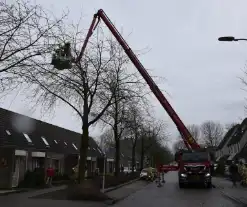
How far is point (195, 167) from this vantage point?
28.3m

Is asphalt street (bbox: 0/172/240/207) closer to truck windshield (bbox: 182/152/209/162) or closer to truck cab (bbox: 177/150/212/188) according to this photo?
truck cab (bbox: 177/150/212/188)

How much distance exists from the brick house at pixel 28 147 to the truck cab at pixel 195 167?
11878mm

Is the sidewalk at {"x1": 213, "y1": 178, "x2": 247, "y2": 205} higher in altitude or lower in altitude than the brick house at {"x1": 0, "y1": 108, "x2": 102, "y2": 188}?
lower

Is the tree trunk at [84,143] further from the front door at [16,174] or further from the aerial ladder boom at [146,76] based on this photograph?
the front door at [16,174]

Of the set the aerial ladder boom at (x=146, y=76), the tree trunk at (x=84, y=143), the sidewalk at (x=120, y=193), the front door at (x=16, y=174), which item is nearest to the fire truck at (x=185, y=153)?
the aerial ladder boom at (x=146, y=76)

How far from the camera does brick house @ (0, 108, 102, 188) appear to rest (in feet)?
91.7

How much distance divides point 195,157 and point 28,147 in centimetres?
1276

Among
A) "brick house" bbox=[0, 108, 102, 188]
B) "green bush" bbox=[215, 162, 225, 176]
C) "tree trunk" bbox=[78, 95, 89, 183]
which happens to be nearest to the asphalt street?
"tree trunk" bbox=[78, 95, 89, 183]

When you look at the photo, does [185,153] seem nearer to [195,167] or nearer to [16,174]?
[195,167]

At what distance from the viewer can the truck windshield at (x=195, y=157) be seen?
28.5 m

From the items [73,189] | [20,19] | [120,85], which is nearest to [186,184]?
[120,85]

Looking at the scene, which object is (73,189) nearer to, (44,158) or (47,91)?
(47,91)

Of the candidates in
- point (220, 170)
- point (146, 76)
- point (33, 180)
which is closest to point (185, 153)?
point (146, 76)

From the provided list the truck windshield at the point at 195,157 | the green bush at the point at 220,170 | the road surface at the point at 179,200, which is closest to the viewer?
the road surface at the point at 179,200
